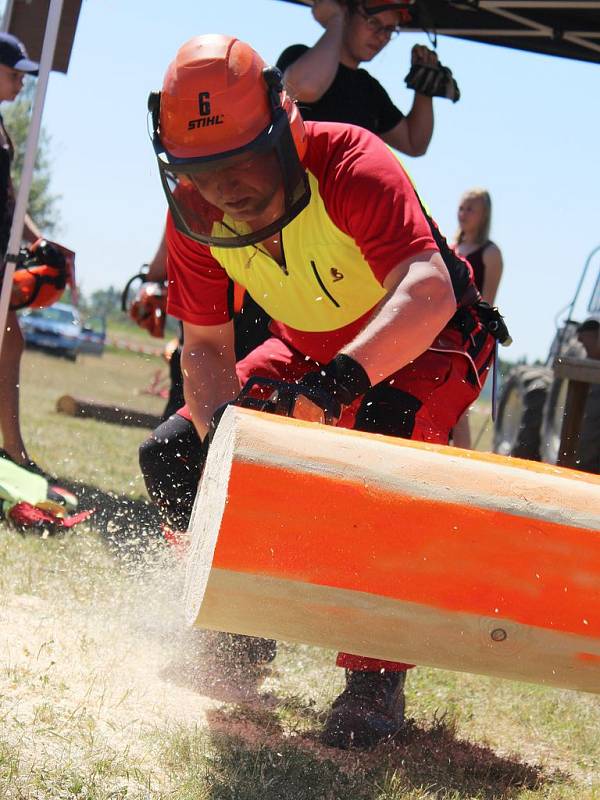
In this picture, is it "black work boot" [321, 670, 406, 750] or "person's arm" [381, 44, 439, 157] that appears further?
"person's arm" [381, 44, 439, 157]

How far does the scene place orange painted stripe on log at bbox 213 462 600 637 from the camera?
2166 mm

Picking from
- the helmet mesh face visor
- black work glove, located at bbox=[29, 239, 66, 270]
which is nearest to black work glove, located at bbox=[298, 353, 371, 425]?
the helmet mesh face visor

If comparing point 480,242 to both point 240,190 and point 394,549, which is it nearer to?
point 240,190

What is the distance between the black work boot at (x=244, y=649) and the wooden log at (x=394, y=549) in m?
1.12

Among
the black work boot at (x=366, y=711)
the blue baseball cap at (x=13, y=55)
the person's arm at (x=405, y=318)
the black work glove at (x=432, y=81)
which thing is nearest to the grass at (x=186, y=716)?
the black work boot at (x=366, y=711)

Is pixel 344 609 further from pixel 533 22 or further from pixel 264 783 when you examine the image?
pixel 533 22

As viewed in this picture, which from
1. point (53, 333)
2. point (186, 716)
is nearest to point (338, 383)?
point (186, 716)

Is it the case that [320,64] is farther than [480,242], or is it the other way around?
[480,242]

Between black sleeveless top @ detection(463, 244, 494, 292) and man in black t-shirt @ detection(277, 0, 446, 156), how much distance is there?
1204 mm

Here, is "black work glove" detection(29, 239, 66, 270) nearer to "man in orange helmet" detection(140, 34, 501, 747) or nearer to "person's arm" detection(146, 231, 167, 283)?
"person's arm" detection(146, 231, 167, 283)

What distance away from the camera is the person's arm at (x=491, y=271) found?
5.98 metres

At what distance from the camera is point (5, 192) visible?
5.51 metres

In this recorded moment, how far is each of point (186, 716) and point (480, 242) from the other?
13.5 ft

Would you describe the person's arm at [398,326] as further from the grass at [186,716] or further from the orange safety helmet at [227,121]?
the grass at [186,716]
